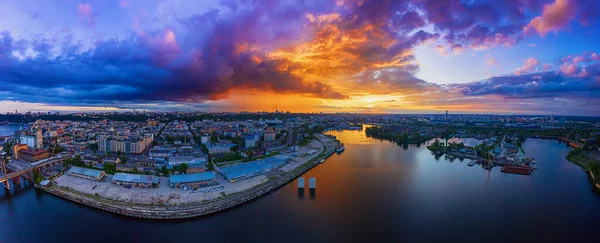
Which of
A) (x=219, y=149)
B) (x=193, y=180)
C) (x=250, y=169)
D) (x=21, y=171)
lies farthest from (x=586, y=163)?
(x=21, y=171)

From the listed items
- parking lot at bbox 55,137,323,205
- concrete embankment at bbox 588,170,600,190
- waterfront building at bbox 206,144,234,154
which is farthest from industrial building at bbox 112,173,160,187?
concrete embankment at bbox 588,170,600,190

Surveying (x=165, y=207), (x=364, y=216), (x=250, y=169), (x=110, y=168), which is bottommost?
(x=364, y=216)

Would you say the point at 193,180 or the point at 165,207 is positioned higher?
the point at 193,180

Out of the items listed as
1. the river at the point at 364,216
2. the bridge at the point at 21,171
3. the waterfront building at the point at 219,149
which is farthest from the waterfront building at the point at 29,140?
the waterfront building at the point at 219,149

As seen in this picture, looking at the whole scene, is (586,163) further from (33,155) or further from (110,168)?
(33,155)

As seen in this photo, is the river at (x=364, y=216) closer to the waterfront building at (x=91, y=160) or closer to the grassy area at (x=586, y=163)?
the grassy area at (x=586, y=163)

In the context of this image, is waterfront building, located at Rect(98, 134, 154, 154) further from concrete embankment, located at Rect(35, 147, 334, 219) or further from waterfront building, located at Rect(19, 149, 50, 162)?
concrete embankment, located at Rect(35, 147, 334, 219)

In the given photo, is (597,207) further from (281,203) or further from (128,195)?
(128,195)
